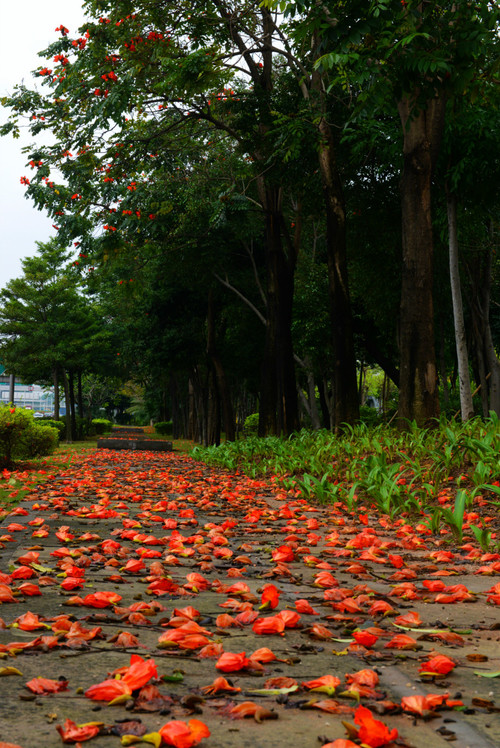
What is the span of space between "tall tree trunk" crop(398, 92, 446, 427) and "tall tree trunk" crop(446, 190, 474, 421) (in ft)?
4.51

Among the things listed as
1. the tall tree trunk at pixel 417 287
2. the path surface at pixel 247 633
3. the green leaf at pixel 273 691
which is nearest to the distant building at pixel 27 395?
the tall tree trunk at pixel 417 287

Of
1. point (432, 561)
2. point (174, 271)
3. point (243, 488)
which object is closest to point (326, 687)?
point (432, 561)

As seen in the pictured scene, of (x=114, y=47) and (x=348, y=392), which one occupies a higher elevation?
(x=114, y=47)

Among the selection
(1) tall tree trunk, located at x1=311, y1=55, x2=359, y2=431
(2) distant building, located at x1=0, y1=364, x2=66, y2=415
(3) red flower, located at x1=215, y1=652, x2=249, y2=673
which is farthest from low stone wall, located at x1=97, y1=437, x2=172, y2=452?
(3) red flower, located at x1=215, y1=652, x2=249, y2=673

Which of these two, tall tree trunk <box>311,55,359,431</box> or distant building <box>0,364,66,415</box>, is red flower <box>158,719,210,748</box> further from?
distant building <box>0,364,66,415</box>

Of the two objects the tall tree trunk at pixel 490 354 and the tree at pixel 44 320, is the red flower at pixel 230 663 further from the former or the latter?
the tree at pixel 44 320

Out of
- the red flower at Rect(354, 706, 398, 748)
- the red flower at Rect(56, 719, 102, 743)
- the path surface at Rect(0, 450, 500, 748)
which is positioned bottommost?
the path surface at Rect(0, 450, 500, 748)

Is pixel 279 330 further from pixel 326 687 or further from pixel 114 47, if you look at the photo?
pixel 326 687

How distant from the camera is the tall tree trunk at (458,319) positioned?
999cm

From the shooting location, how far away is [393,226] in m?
14.8

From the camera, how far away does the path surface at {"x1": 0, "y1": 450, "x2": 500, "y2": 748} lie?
5.62 feet

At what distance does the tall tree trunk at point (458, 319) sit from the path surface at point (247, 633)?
5.08m

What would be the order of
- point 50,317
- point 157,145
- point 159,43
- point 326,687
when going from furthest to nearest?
point 50,317
point 157,145
point 159,43
point 326,687

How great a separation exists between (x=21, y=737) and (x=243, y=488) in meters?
7.02
